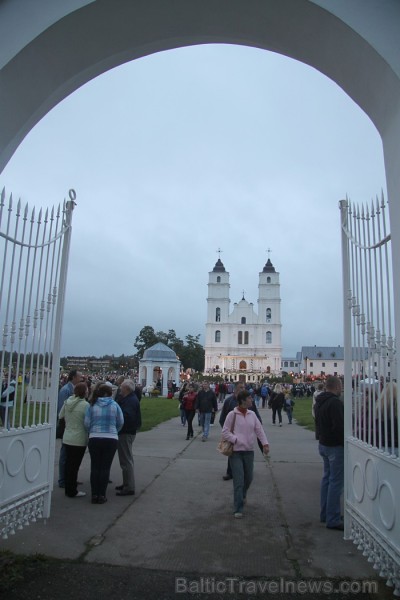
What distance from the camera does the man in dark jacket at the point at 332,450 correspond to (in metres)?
5.77

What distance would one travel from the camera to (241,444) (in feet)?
21.1

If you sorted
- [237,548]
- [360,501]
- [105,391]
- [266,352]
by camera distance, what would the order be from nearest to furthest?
[360,501], [237,548], [105,391], [266,352]

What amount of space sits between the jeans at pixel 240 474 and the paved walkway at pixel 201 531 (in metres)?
0.24

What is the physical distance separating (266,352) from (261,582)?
93.7m

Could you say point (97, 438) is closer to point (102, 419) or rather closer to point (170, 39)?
point (102, 419)

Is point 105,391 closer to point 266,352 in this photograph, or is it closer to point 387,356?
point 387,356

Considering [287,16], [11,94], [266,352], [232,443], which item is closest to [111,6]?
[11,94]

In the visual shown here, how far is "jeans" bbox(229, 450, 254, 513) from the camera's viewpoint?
6309mm

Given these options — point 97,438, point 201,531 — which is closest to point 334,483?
point 201,531

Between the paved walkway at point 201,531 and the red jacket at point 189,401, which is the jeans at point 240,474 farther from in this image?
the red jacket at point 189,401

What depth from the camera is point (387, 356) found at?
4.34 m

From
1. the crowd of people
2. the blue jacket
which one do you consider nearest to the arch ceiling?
the crowd of people

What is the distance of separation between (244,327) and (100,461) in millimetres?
92766

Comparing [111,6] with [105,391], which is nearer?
[111,6]
